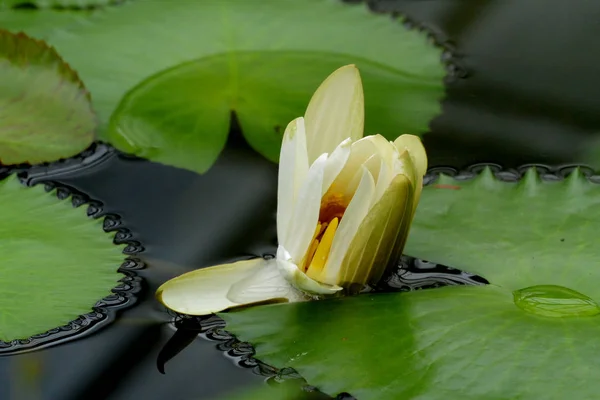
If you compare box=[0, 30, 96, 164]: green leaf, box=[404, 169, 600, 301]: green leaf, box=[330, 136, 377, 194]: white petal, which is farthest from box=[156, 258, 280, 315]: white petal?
box=[0, 30, 96, 164]: green leaf

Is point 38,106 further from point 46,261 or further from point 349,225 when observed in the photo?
point 349,225

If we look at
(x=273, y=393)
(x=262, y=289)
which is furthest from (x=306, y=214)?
(x=273, y=393)

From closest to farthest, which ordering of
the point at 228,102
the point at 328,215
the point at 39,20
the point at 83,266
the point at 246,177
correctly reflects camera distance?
the point at 328,215, the point at 83,266, the point at 246,177, the point at 228,102, the point at 39,20

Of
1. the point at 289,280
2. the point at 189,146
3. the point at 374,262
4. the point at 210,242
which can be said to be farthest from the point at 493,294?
the point at 189,146

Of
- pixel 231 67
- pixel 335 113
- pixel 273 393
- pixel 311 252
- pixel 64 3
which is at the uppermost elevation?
pixel 64 3

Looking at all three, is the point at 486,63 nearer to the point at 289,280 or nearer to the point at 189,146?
the point at 189,146


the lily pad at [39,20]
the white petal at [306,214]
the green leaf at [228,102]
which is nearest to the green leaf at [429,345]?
the white petal at [306,214]
